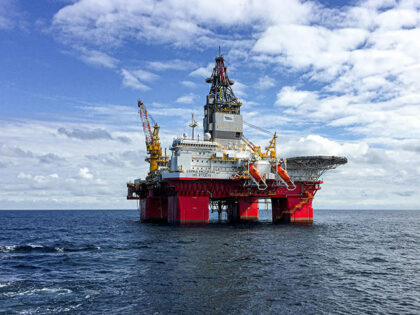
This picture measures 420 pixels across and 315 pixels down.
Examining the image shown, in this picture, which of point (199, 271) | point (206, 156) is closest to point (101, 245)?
point (199, 271)

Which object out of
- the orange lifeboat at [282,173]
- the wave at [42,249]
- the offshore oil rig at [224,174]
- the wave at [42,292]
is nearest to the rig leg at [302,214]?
the offshore oil rig at [224,174]

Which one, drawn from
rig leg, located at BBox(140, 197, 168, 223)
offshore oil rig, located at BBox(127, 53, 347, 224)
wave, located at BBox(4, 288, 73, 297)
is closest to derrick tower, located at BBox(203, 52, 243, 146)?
offshore oil rig, located at BBox(127, 53, 347, 224)

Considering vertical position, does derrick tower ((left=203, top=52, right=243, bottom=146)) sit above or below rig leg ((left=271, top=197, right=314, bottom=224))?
above

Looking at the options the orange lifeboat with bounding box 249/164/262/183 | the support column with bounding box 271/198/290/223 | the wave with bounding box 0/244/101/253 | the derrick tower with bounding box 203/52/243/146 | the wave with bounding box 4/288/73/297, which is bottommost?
the wave with bounding box 0/244/101/253

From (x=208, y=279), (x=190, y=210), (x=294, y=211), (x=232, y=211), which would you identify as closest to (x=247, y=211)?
(x=232, y=211)

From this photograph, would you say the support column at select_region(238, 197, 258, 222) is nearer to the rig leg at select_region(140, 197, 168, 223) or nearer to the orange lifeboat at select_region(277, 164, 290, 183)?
the orange lifeboat at select_region(277, 164, 290, 183)

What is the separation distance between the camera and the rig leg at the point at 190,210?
54750 mm

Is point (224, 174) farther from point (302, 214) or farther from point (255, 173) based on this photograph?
point (302, 214)

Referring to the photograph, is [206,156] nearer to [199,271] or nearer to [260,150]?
Result: [260,150]

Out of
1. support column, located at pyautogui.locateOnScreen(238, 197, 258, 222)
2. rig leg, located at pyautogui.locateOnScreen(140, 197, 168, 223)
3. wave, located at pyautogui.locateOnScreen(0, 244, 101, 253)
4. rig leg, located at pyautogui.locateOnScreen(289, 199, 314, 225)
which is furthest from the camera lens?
rig leg, located at pyautogui.locateOnScreen(140, 197, 168, 223)

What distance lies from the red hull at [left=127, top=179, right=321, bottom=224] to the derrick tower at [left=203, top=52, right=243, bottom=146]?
11.2 m

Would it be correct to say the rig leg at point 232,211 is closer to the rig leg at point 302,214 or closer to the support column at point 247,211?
the support column at point 247,211

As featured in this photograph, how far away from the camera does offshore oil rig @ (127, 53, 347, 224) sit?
55469mm

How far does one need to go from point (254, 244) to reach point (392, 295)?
18084 millimetres
